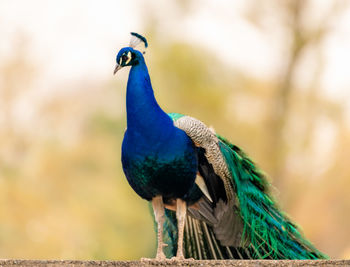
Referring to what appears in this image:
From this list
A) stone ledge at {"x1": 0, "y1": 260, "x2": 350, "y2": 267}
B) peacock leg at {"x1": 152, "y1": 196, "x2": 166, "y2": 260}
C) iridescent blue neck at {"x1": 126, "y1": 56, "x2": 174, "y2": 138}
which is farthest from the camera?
peacock leg at {"x1": 152, "y1": 196, "x2": 166, "y2": 260}

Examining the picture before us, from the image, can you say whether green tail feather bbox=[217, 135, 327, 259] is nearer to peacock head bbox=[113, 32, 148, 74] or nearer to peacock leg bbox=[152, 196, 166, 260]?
peacock leg bbox=[152, 196, 166, 260]

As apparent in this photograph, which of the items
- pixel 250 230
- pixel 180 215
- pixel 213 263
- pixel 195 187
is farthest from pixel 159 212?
pixel 213 263

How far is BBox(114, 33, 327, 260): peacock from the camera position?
3.25m

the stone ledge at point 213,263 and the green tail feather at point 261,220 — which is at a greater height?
the green tail feather at point 261,220

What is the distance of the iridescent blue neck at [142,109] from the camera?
10.6 ft

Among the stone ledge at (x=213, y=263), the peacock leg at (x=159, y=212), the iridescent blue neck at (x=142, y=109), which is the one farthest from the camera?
the peacock leg at (x=159, y=212)

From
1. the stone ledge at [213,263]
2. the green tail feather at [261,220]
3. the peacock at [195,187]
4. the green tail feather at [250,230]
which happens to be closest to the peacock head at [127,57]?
the peacock at [195,187]

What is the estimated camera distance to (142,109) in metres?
3.27

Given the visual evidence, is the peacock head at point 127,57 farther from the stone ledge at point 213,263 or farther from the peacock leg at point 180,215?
the stone ledge at point 213,263

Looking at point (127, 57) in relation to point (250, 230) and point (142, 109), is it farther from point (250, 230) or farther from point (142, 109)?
point (250, 230)

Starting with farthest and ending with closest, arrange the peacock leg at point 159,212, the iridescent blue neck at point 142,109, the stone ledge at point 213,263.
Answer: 1. the peacock leg at point 159,212
2. the iridescent blue neck at point 142,109
3. the stone ledge at point 213,263

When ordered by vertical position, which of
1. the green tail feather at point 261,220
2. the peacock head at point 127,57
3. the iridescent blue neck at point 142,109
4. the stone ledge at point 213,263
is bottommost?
the stone ledge at point 213,263

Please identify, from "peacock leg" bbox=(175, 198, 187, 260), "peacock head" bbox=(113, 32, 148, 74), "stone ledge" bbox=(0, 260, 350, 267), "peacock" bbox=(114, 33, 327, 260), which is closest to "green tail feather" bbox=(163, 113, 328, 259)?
"peacock" bbox=(114, 33, 327, 260)

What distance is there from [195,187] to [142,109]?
1.62ft
